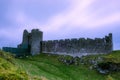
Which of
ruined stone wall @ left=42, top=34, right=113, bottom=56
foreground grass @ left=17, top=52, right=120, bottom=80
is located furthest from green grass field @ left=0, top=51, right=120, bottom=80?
ruined stone wall @ left=42, top=34, right=113, bottom=56

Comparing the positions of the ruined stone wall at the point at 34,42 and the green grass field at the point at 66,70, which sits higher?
the ruined stone wall at the point at 34,42

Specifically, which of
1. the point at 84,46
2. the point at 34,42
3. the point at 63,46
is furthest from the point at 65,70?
the point at 34,42

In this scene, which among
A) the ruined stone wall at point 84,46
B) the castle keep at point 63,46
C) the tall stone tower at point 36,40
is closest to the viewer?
the ruined stone wall at point 84,46

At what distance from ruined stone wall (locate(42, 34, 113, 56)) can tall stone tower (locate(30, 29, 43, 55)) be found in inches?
159

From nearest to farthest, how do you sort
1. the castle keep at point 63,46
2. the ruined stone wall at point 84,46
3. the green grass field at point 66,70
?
the green grass field at point 66,70 < the ruined stone wall at point 84,46 < the castle keep at point 63,46

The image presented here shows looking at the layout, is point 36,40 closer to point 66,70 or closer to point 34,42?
point 34,42

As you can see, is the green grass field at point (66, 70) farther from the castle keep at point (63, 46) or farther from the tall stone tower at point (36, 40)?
the tall stone tower at point (36, 40)

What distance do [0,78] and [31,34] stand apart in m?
62.9

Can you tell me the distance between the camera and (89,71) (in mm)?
60812

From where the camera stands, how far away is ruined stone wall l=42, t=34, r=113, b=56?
72312mm

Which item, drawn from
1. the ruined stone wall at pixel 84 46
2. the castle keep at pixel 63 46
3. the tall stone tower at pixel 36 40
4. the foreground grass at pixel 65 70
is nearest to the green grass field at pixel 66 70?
the foreground grass at pixel 65 70

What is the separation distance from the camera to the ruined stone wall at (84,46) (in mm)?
72312

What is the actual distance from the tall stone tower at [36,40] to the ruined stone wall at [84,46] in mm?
4026

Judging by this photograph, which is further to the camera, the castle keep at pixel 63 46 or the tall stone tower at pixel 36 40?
the tall stone tower at pixel 36 40
